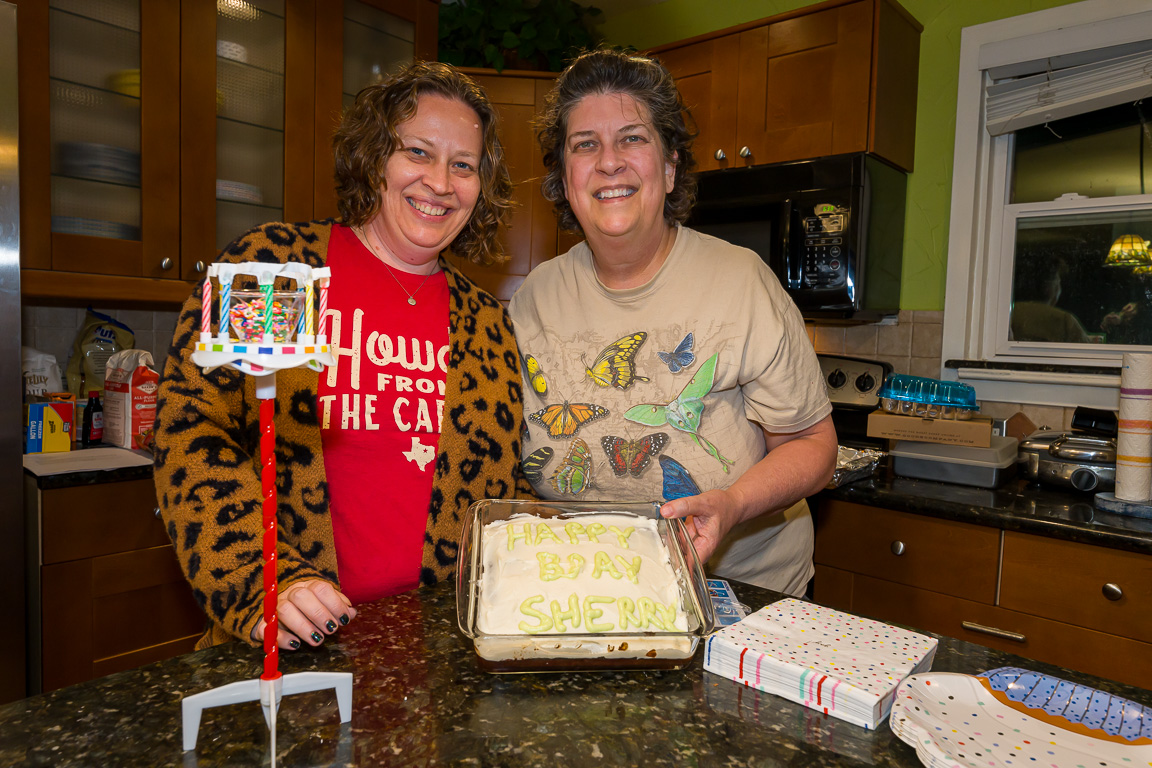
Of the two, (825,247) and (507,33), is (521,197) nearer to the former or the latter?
(507,33)

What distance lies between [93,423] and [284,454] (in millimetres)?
1798

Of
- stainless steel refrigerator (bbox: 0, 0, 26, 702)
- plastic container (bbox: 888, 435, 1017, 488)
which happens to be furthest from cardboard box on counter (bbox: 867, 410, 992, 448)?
stainless steel refrigerator (bbox: 0, 0, 26, 702)

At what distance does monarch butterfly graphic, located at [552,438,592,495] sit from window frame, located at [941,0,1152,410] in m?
1.82

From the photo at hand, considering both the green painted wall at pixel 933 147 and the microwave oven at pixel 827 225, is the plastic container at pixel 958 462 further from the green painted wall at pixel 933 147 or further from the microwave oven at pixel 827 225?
the green painted wall at pixel 933 147

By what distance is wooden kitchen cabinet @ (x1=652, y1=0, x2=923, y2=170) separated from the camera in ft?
7.64

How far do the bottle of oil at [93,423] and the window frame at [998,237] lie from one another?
294 centimetres

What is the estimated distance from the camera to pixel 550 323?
4.49ft

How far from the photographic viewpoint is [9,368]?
1.88 meters

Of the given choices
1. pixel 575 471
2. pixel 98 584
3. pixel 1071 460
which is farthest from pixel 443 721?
pixel 1071 460

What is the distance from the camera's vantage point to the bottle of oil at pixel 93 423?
239 cm

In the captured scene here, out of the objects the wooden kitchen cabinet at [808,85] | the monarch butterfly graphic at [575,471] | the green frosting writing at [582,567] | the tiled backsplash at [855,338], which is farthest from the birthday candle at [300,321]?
the tiled backsplash at [855,338]

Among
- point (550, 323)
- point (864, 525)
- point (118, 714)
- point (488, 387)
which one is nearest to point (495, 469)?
point (488, 387)

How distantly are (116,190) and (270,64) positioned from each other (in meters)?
0.72

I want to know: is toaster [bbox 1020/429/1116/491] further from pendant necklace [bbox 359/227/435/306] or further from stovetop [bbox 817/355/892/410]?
pendant necklace [bbox 359/227/435/306]
